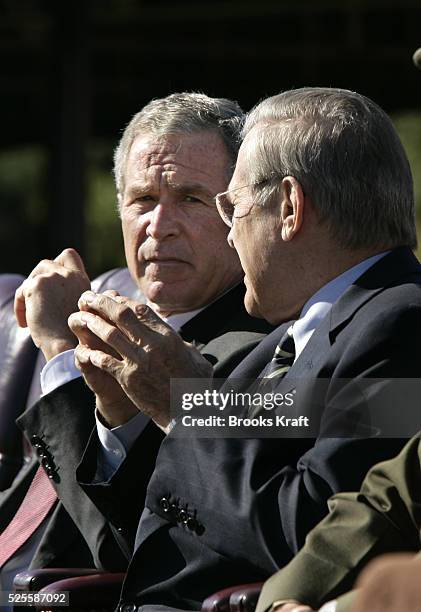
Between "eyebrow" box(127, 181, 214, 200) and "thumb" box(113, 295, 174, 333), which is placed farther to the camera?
"eyebrow" box(127, 181, 214, 200)

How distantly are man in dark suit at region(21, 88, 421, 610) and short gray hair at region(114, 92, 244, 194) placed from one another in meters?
0.65

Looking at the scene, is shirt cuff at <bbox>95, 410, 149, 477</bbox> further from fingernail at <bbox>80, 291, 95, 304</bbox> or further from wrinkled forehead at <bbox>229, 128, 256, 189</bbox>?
wrinkled forehead at <bbox>229, 128, 256, 189</bbox>

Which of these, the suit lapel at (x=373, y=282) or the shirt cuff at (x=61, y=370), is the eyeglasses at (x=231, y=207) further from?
the shirt cuff at (x=61, y=370)

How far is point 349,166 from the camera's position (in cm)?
265

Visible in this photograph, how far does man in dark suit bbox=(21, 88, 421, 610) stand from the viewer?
244 cm

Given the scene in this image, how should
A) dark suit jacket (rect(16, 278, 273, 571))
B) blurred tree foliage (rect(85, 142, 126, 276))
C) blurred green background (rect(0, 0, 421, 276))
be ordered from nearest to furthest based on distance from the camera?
dark suit jacket (rect(16, 278, 273, 571)) → blurred green background (rect(0, 0, 421, 276)) → blurred tree foliage (rect(85, 142, 126, 276))

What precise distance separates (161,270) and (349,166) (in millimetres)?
946

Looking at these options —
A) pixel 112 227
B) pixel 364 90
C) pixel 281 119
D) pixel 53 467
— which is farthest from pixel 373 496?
pixel 112 227

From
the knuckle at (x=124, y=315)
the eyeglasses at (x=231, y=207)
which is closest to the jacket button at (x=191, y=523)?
the knuckle at (x=124, y=315)

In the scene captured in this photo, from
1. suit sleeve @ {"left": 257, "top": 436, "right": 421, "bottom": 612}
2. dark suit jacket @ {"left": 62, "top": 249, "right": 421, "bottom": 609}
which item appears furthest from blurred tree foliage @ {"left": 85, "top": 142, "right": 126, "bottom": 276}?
suit sleeve @ {"left": 257, "top": 436, "right": 421, "bottom": 612}

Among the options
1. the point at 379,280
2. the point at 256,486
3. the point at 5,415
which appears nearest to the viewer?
the point at 256,486

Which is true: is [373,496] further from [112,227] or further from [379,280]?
[112,227]

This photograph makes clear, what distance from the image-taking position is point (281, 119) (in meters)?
2.75

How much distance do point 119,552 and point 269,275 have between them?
82 centimetres
